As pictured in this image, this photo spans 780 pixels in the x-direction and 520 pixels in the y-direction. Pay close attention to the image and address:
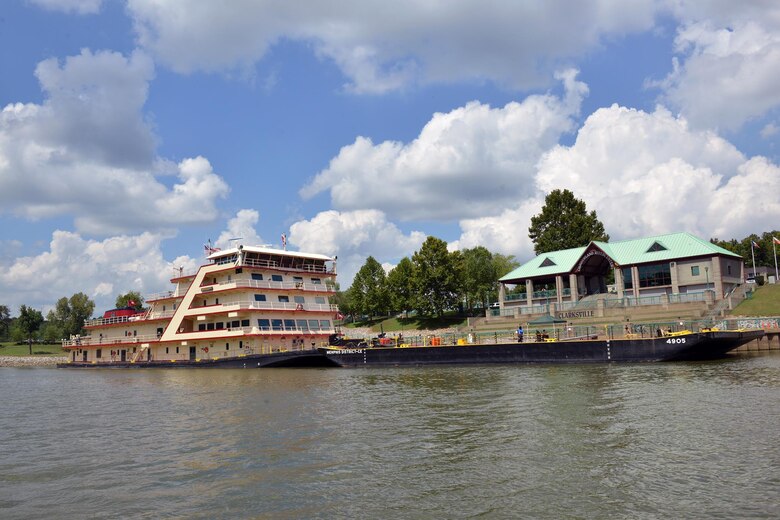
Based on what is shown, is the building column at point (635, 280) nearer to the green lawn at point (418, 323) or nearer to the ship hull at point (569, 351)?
the green lawn at point (418, 323)

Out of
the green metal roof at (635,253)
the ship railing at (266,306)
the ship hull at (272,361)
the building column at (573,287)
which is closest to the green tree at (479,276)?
the green metal roof at (635,253)

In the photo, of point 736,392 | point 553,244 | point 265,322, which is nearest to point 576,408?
point 736,392

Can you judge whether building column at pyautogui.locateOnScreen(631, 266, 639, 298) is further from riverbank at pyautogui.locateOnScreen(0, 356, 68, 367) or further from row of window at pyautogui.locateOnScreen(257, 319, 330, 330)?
riverbank at pyautogui.locateOnScreen(0, 356, 68, 367)

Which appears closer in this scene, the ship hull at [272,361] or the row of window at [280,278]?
the ship hull at [272,361]

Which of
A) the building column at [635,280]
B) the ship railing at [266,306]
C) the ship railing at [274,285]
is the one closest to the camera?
the ship railing at [266,306]

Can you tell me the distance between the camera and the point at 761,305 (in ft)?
184

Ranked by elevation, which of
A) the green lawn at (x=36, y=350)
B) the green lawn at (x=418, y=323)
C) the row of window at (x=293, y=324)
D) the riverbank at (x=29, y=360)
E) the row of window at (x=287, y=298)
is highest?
the row of window at (x=287, y=298)

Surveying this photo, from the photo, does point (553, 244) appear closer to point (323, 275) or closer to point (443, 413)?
point (323, 275)

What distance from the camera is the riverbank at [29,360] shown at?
3541 inches

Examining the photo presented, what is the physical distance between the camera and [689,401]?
64.0 ft

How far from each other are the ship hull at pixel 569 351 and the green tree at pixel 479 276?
4639 centimetres

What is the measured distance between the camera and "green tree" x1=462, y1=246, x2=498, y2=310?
96.2 meters

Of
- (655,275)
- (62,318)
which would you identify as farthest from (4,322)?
(655,275)

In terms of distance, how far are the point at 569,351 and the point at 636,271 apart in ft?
104
